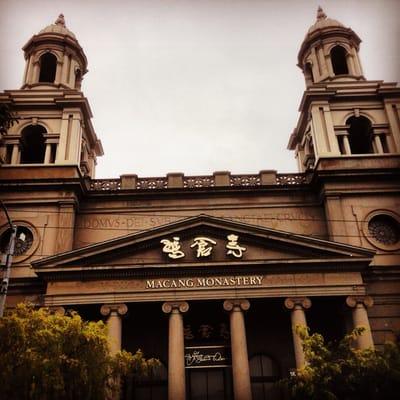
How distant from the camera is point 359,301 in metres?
25.4

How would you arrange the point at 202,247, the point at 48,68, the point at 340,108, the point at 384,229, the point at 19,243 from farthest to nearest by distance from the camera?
1. the point at 48,68
2. the point at 340,108
3. the point at 384,229
4. the point at 19,243
5. the point at 202,247

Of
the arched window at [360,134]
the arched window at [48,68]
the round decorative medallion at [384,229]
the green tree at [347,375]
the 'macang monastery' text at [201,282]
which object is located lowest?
the green tree at [347,375]

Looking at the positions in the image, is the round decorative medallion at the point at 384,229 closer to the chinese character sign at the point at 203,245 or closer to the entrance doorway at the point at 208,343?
the chinese character sign at the point at 203,245

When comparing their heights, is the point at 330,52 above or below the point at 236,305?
above

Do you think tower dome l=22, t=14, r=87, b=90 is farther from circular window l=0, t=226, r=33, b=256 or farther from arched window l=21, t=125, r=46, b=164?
circular window l=0, t=226, r=33, b=256

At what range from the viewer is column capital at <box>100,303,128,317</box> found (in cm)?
2527

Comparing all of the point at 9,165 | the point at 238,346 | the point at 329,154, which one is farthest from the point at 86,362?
the point at 329,154

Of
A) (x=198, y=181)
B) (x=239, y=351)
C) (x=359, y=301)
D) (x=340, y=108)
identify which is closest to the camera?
(x=239, y=351)

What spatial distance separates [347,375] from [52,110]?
2486 centimetres

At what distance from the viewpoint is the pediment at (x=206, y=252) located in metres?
25.9

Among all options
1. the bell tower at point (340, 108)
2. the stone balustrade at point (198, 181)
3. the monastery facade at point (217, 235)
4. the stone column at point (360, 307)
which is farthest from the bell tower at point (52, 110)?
the stone column at point (360, 307)

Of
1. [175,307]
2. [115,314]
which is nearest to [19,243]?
[115,314]

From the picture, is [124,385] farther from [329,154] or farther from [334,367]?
[329,154]

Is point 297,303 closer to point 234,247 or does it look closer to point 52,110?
point 234,247
